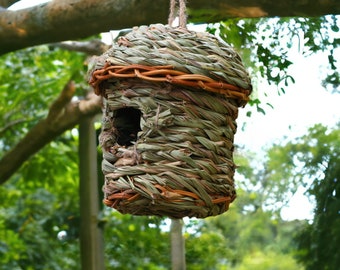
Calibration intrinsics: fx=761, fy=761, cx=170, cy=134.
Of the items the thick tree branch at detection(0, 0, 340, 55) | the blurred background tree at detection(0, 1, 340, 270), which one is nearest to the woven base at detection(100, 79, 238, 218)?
the thick tree branch at detection(0, 0, 340, 55)

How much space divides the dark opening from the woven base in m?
0.13

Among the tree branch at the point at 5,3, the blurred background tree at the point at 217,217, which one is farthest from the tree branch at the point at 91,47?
the tree branch at the point at 5,3

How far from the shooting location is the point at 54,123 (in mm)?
4203

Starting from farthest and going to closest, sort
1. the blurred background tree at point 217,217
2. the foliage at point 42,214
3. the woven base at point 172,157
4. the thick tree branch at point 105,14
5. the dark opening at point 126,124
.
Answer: the foliage at point 42,214, the blurred background tree at point 217,217, the thick tree branch at point 105,14, the dark opening at point 126,124, the woven base at point 172,157

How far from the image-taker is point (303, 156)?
362 centimetres

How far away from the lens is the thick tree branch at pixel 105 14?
2.63 metres

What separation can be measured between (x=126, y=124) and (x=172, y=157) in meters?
0.31

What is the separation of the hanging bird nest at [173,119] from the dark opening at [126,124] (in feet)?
0.41

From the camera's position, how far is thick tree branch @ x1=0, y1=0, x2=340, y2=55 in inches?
104

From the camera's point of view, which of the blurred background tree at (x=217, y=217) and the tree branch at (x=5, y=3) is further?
the tree branch at (x=5, y=3)

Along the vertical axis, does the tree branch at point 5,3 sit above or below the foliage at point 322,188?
above

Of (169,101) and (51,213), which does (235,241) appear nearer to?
(51,213)

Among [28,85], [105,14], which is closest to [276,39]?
[105,14]

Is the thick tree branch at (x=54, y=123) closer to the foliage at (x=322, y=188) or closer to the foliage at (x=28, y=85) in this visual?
the foliage at (x=28, y=85)
